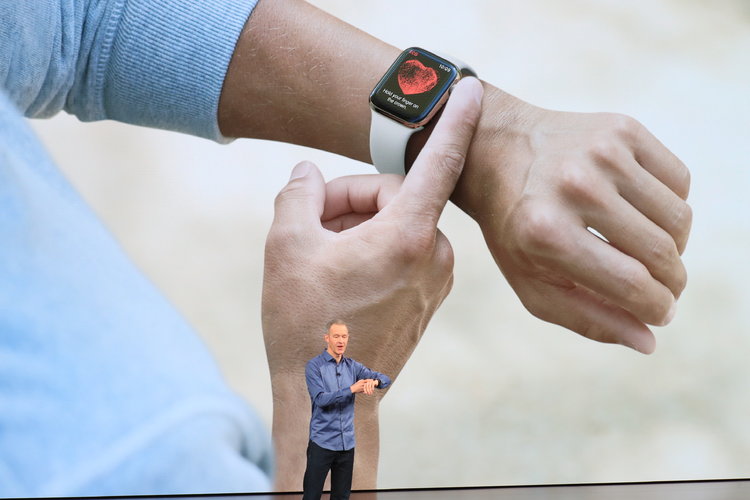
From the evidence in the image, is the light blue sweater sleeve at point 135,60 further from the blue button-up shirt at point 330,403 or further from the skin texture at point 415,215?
the blue button-up shirt at point 330,403

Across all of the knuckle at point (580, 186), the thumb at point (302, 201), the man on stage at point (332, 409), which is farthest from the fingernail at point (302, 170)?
the knuckle at point (580, 186)

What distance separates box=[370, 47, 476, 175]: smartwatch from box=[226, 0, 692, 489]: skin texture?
0.08 feet

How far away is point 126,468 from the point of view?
0.31m

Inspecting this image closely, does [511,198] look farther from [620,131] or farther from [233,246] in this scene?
[233,246]

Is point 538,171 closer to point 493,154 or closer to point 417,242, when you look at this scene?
point 493,154

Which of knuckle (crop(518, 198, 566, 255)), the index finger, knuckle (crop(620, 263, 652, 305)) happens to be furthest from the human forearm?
knuckle (crop(620, 263, 652, 305))

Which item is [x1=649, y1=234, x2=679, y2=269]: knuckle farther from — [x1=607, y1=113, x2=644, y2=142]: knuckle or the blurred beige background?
the blurred beige background

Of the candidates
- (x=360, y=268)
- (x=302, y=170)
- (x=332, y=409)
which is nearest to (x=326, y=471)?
(x=332, y=409)

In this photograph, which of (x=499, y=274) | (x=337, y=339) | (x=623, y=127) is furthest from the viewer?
(x=499, y=274)

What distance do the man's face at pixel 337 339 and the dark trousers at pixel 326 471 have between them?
12 cm

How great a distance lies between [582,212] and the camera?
1022mm

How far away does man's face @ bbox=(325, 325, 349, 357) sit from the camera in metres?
0.95

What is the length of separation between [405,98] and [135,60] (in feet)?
1.18

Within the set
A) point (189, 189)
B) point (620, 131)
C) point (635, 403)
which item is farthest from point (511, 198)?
point (635, 403)
